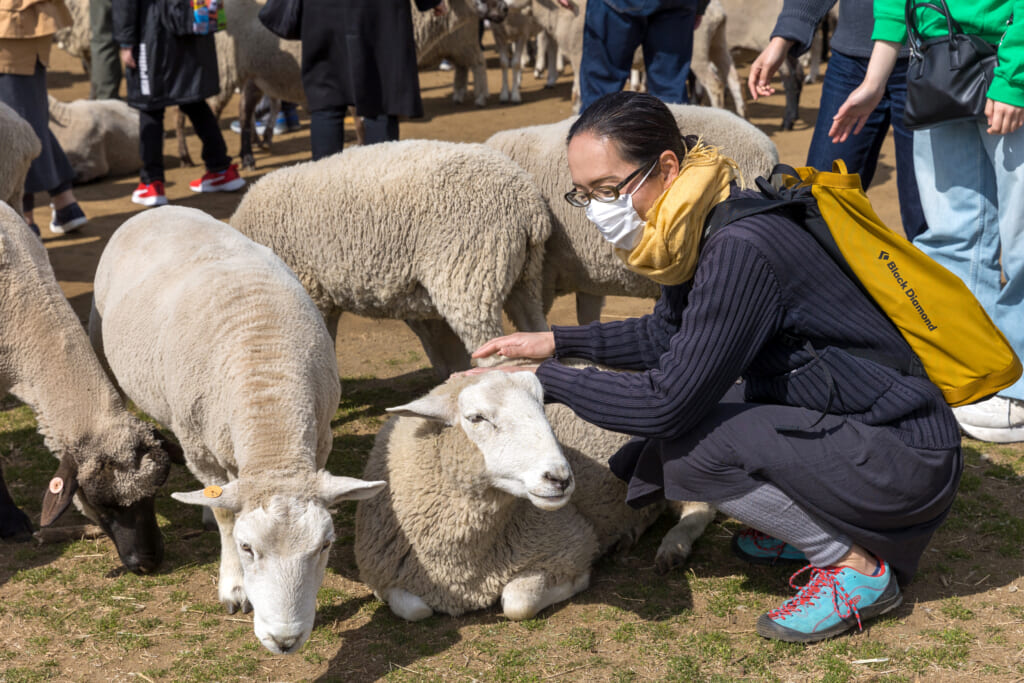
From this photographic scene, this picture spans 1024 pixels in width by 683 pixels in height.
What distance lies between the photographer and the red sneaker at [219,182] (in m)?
8.08

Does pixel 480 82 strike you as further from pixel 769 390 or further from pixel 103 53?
pixel 769 390

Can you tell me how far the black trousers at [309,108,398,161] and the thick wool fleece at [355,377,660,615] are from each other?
2.28m

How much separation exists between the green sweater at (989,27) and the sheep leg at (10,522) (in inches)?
129

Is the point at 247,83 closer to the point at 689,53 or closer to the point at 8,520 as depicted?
the point at 689,53

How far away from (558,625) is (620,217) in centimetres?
113

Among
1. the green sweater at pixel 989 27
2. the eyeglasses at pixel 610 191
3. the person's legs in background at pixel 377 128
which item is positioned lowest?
the person's legs in background at pixel 377 128

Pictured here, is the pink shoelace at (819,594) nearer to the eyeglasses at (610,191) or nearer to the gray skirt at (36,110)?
the eyeglasses at (610,191)

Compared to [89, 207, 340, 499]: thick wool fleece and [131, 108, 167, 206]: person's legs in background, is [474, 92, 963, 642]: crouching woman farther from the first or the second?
[131, 108, 167, 206]: person's legs in background

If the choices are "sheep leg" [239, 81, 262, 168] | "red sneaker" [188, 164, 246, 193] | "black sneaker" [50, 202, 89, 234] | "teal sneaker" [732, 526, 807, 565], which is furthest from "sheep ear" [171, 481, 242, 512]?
"sheep leg" [239, 81, 262, 168]

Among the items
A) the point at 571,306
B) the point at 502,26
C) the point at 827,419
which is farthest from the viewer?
the point at 502,26

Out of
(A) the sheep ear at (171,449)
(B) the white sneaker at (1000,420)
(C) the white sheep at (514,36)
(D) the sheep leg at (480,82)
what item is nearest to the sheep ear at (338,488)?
(A) the sheep ear at (171,449)

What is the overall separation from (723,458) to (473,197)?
160 centimetres

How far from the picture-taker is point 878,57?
3.49m

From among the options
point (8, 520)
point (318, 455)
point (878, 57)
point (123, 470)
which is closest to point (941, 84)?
point (878, 57)
